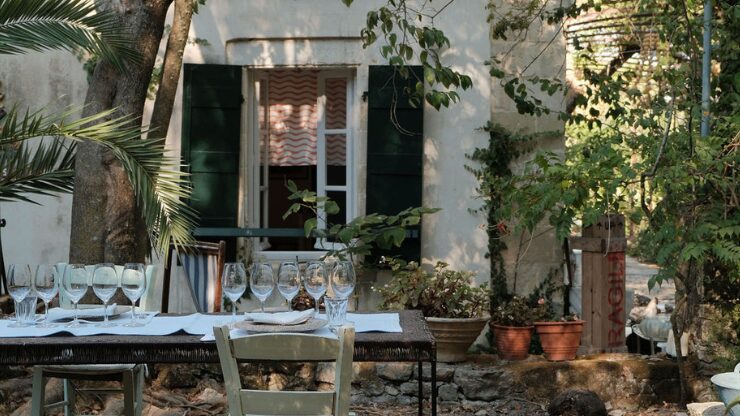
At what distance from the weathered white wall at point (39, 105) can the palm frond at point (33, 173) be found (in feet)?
5.71

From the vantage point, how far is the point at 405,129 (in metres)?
7.47

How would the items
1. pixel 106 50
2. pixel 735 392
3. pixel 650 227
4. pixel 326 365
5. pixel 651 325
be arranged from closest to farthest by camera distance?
pixel 735 392 → pixel 106 50 → pixel 650 227 → pixel 326 365 → pixel 651 325

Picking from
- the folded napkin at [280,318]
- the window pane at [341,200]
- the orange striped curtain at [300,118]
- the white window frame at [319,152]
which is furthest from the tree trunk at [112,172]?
the folded napkin at [280,318]

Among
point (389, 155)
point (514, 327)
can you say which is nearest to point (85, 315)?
point (514, 327)

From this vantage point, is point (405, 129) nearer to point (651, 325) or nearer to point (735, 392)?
point (651, 325)

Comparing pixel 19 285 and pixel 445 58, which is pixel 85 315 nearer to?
pixel 19 285

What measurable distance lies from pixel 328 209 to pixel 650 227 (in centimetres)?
202

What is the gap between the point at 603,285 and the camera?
680 cm

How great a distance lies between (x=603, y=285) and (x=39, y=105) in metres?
4.20

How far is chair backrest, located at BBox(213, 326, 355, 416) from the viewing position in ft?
10.0

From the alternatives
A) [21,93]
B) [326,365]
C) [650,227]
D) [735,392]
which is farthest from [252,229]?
[735,392]

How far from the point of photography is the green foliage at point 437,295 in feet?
21.8

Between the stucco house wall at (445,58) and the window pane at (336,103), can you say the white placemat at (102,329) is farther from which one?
the window pane at (336,103)

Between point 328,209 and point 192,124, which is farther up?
point 192,124
